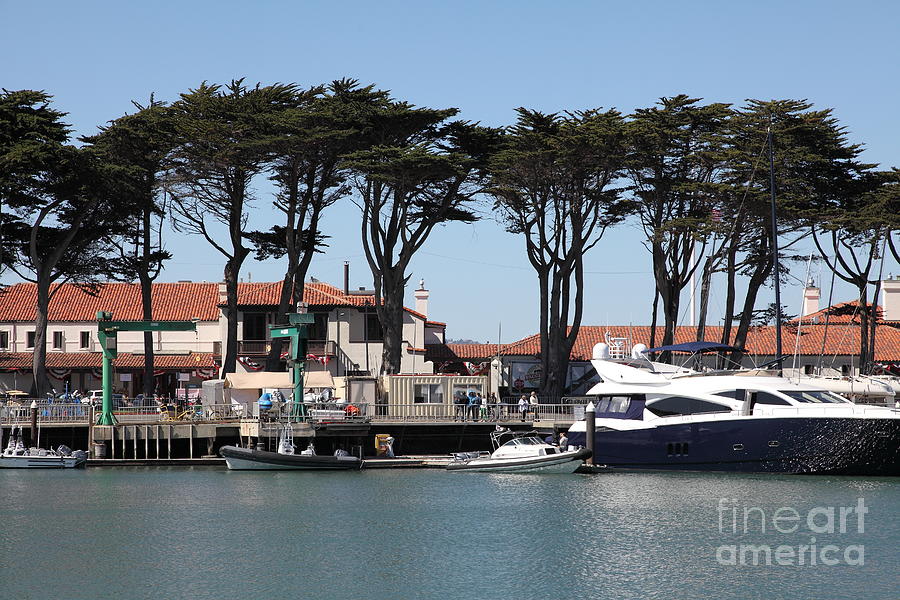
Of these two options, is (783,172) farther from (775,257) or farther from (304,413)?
(304,413)

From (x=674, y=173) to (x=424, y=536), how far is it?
3432cm

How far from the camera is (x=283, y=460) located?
48219 millimetres

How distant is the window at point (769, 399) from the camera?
43812mm

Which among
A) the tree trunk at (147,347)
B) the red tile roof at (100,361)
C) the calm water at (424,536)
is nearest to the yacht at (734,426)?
the calm water at (424,536)

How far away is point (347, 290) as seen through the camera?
8069 centimetres

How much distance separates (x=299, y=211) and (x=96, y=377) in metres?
20.3

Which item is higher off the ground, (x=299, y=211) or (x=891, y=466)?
(x=299, y=211)

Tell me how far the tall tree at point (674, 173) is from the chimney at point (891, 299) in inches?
933

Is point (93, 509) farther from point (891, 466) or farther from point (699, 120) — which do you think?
point (699, 120)

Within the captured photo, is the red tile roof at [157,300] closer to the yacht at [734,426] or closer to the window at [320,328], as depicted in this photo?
the window at [320,328]

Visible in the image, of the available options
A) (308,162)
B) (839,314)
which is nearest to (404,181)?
(308,162)

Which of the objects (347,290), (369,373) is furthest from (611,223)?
(347,290)

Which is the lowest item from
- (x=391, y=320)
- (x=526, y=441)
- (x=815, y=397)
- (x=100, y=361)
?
(x=526, y=441)

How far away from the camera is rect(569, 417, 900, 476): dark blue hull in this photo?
42438mm
